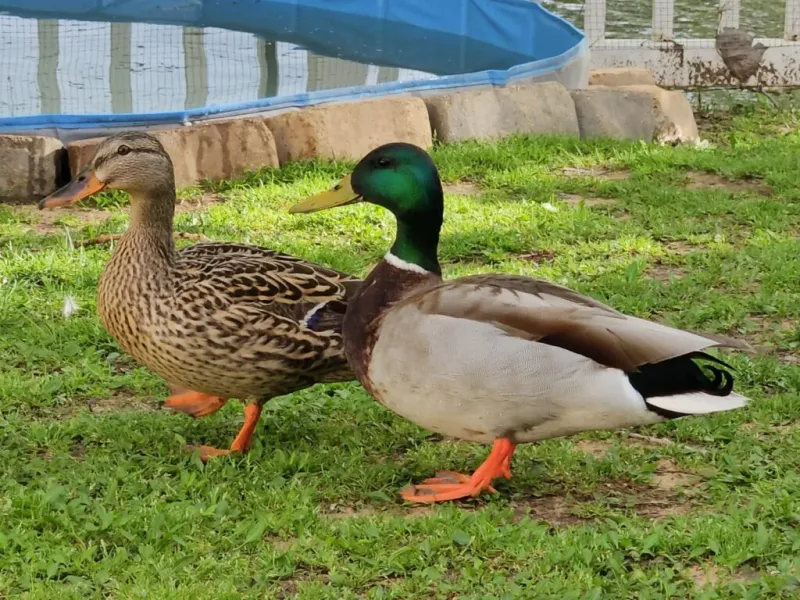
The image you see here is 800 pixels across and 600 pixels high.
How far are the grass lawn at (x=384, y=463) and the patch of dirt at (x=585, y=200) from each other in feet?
0.96

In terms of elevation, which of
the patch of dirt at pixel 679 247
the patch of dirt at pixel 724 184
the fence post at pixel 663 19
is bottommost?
the patch of dirt at pixel 679 247

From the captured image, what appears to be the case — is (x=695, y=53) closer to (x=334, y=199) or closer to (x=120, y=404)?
(x=334, y=199)

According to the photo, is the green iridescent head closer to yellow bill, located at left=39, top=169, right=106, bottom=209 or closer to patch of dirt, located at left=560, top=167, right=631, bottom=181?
yellow bill, located at left=39, top=169, right=106, bottom=209

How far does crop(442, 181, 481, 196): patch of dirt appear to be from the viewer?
7030 mm

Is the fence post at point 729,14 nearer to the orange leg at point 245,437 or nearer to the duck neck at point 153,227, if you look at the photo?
the duck neck at point 153,227

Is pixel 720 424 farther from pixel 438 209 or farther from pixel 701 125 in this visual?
pixel 701 125

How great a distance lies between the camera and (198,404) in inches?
170

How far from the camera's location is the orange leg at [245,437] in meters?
4.01

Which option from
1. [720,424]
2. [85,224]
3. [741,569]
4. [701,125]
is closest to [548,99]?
[701,125]

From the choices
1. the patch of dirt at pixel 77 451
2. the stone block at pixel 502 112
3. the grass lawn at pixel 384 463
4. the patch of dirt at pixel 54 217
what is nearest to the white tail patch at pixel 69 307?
the grass lawn at pixel 384 463

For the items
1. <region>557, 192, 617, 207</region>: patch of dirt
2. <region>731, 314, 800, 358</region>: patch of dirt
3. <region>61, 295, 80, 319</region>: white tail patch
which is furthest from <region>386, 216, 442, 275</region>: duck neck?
<region>557, 192, 617, 207</region>: patch of dirt

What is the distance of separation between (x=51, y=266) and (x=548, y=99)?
12.3 ft

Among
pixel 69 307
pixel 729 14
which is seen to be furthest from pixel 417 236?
pixel 729 14

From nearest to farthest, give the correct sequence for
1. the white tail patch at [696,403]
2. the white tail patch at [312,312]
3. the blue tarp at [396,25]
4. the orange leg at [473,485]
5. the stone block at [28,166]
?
the white tail patch at [696,403] → the orange leg at [473,485] → the white tail patch at [312,312] → the stone block at [28,166] → the blue tarp at [396,25]
